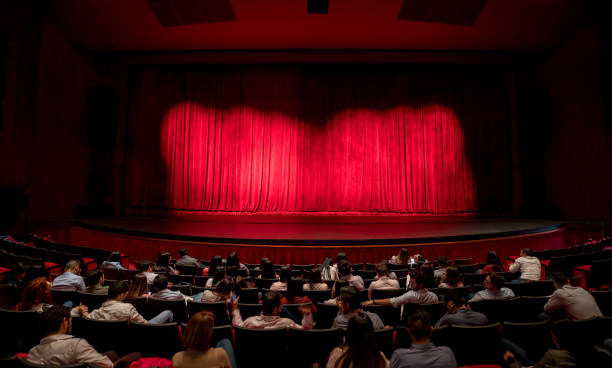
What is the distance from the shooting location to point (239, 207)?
492 inches

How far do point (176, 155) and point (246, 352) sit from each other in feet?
36.5

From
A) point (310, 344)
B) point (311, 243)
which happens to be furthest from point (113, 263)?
point (310, 344)

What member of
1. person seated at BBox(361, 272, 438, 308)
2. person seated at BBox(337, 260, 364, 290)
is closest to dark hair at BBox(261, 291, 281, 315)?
person seated at BBox(361, 272, 438, 308)

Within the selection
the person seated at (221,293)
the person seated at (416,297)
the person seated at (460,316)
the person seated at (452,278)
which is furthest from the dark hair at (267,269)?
the person seated at (460,316)

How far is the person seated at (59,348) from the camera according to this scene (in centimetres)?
209

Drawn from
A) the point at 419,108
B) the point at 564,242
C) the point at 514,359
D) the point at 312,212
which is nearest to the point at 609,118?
the point at 564,242

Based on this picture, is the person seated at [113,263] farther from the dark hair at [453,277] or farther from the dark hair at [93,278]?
the dark hair at [453,277]

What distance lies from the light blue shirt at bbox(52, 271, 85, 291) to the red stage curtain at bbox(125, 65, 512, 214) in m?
8.53

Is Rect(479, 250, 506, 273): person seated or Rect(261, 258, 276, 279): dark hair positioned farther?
Rect(479, 250, 506, 273): person seated

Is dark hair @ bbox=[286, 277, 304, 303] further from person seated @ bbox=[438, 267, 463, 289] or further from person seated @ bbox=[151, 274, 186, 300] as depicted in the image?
person seated @ bbox=[438, 267, 463, 289]

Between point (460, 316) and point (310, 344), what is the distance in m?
1.07

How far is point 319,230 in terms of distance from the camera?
30.9 ft

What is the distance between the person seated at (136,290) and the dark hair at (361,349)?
2.16 m

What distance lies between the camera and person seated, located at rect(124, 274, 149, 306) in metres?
3.25
